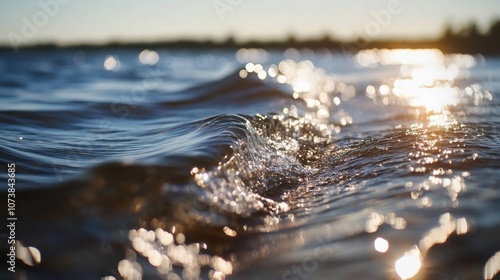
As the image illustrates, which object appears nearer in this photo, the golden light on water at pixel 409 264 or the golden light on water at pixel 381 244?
the golden light on water at pixel 409 264

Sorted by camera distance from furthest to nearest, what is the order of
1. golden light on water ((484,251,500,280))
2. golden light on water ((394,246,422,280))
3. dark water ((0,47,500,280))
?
dark water ((0,47,500,280)) < golden light on water ((394,246,422,280)) < golden light on water ((484,251,500,280))

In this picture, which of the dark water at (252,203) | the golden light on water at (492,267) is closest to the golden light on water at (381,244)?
the dark water at (252,203)

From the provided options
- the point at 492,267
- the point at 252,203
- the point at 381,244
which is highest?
the point at 252,203

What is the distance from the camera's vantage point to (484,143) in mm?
4387

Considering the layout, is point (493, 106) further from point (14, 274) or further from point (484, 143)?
point (14, 274)

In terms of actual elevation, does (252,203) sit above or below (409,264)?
above

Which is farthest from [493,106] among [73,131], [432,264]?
[432,264]

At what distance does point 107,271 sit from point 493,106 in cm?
787

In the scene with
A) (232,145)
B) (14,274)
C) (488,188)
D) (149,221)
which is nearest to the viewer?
(14,274)

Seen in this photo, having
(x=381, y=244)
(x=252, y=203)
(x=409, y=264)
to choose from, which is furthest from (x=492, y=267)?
(x=252, y=203)

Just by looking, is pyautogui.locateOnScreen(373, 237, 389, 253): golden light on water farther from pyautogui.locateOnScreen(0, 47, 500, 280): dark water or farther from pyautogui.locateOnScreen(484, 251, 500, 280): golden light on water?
pyautogui.locateOnScreen(484, 251, 500, 280): golden light on water

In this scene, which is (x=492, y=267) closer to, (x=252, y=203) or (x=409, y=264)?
(x=409, y=264)

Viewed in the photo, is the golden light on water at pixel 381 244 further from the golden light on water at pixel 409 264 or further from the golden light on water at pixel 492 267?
the golden light on water at pixel 492 267

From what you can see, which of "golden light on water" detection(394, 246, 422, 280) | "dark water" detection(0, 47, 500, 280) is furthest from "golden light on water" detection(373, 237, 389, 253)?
"golden light on water" detection(394, 246, 422, 280)
